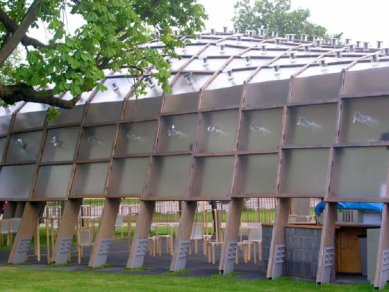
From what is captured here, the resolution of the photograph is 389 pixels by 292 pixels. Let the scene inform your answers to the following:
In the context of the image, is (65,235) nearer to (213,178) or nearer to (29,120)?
(29,120)

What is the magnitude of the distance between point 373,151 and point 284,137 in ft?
7.74

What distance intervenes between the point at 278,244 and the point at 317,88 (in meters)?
3.72

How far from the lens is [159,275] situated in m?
18.3

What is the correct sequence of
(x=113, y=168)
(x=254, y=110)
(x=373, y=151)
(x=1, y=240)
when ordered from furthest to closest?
1. (x=1, y=240)
2. (x=113, y=168)
3. (x=254, y=110)
4. (x=373, y=151)

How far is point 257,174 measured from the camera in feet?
60.0

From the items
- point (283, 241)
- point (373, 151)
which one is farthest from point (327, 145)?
point (283, 241)

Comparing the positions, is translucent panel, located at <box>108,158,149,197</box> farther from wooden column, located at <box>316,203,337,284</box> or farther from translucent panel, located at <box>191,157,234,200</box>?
wooden column, located at <box>316,203,337,284</box>

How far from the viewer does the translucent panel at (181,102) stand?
800 inches

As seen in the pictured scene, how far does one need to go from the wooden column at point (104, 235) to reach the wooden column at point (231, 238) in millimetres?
3992

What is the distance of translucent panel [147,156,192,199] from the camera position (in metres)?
19.7

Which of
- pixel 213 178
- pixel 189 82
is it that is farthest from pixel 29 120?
pixel 213 178

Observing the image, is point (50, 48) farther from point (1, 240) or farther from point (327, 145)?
point (1, 240)

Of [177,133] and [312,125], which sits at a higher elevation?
[312,125]

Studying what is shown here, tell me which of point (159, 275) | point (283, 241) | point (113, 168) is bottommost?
point (159, 275)
